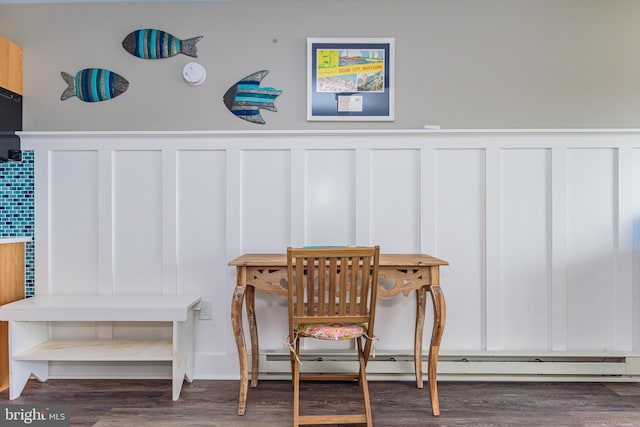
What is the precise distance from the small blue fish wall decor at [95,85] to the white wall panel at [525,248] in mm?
2548

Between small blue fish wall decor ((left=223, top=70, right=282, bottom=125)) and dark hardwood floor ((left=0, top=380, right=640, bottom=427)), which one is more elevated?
small blue fish wall decor ((left=223, top=70, right=282, bottom=125))

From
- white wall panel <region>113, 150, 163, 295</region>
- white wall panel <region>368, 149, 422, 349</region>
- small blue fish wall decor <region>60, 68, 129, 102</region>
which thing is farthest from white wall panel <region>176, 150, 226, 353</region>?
white wall panel <region>368, 149, 422, 349</region>

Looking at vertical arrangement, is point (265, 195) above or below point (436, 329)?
above

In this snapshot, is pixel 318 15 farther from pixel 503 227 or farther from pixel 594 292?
pixel 594 292

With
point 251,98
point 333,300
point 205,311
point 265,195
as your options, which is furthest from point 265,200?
point 333,300

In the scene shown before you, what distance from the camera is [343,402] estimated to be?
2.11 m

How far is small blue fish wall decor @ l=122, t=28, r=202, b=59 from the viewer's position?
2547 millimetres

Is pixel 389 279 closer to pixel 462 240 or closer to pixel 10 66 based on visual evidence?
pixel 462 240

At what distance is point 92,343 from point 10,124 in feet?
4.85

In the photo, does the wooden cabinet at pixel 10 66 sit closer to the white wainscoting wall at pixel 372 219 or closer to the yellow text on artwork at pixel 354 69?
the white wainscoting wall at pixel 372 219

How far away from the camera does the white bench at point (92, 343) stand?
2150mm

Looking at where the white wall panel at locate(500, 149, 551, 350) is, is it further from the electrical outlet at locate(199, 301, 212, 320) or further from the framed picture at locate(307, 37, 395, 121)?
the electrical outlet at locate(199, 301, 212, 320)

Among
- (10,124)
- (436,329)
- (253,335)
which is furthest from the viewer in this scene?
(10,124)

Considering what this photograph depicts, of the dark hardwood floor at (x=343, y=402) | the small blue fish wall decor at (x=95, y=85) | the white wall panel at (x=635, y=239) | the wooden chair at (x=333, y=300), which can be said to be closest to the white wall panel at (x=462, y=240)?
A: the dark hardwood floor at (x=343, y=402)
